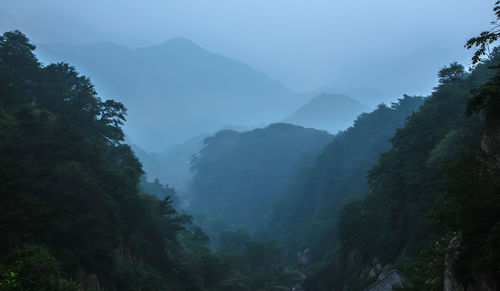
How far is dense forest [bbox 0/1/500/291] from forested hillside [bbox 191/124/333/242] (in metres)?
39.0

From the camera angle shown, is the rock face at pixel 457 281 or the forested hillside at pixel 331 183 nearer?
the rock face at pixel 457 281

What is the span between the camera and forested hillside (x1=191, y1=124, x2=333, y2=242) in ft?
321

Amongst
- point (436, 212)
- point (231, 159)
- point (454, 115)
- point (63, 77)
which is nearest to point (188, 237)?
point (63, 77)

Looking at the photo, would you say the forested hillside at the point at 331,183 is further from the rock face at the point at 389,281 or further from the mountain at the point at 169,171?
the mountain at the point at 169,171

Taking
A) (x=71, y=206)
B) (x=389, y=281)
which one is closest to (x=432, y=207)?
(x=389, y=281)

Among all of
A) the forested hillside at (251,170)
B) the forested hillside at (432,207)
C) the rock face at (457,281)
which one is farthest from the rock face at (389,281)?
the forested hillside at (251,170)

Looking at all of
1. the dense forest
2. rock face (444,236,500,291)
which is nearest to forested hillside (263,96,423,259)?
A: the dense forest

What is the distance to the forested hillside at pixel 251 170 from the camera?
9775cm

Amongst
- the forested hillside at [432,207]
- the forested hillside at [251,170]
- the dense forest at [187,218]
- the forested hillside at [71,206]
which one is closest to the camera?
the forested hillside at [432,207]

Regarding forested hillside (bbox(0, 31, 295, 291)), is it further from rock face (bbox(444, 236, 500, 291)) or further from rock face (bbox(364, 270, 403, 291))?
rock face (bbox(364, 270, 403, 291))

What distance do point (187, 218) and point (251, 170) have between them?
68679mm

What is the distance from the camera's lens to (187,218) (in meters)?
43.6

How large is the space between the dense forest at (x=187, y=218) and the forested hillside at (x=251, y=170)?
128ft

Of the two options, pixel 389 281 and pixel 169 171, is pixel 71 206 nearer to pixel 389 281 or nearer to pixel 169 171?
pixel 389 281
